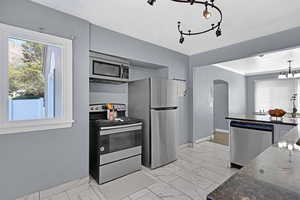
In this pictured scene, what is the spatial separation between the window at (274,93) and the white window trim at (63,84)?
7637 mm

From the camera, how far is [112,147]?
2.37m

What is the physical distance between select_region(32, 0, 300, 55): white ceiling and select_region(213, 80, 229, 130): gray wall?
11.7 ft

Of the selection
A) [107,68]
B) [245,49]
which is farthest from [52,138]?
[245,49]

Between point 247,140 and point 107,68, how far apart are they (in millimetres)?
2868

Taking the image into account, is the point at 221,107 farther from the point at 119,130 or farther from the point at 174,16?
the point at 119,130

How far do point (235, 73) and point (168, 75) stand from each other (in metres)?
4.20

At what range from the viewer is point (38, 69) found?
204 cm

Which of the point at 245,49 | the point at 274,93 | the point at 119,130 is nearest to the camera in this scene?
the point at 119,130

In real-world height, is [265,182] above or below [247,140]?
above

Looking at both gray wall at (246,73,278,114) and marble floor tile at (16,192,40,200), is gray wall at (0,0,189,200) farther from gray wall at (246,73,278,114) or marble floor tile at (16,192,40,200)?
gray wall at (246,73,278,114)

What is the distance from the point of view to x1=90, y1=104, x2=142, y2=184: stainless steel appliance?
2262mm

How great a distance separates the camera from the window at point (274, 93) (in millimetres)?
5882

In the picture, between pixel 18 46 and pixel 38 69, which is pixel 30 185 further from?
pixel 18 46

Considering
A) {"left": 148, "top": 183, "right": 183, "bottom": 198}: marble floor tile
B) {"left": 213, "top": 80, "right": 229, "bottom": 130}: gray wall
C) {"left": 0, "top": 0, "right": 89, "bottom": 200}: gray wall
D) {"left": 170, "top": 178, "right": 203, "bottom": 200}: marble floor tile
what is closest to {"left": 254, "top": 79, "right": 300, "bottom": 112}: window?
{"left": 213, "top": 80, "right": 229, "bottom": 130}: gray wall
